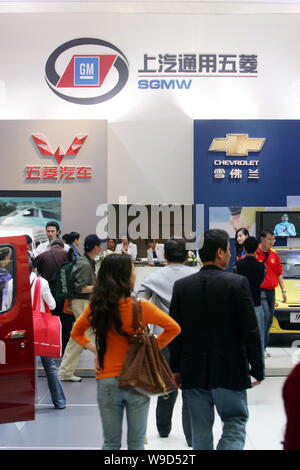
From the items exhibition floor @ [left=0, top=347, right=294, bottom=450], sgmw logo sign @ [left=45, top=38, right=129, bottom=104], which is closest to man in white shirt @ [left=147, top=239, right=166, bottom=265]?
sgmw logo sign @ [left=45, top=38, right=129, bottom=104]

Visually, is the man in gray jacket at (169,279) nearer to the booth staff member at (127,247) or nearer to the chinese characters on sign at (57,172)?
the booth staff member at (127,247)

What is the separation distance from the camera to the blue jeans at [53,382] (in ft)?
15.3

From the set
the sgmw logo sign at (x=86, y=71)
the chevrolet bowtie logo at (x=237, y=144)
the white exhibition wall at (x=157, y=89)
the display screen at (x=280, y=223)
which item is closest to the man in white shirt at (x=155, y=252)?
the white exhibition wall at (x=157, y=89)

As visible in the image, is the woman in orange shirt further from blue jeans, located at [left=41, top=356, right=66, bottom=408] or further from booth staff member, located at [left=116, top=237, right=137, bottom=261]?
booth staff member, located at [left=116, top=237, right=137, bottom=261]

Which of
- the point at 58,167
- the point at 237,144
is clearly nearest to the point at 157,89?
the point at 237,144

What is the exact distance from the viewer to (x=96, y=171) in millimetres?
10180

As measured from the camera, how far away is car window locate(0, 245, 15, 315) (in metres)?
3.76

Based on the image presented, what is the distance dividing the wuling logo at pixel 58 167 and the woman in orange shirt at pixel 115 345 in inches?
301

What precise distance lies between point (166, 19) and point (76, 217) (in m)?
4.10

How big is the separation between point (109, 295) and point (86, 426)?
211 centimetres

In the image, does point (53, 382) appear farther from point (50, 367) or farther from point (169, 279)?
point (169, 279)

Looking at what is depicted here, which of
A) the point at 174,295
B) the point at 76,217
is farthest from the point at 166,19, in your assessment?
the point at 174,295
